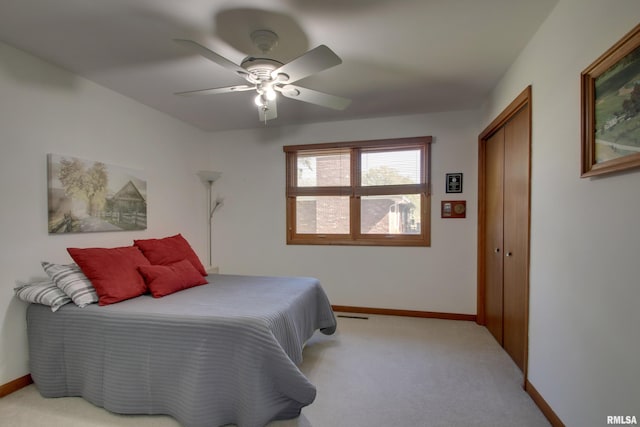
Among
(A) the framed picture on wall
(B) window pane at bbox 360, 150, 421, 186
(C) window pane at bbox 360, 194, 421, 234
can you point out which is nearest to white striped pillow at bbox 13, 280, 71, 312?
(C) window pane at bbox 360, 194, 421, 234

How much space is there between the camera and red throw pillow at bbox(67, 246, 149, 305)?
214cm

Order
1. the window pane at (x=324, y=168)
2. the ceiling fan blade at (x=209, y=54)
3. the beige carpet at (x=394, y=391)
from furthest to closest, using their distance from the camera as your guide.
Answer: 1. the window pane at (x=324, y=168)
2. the beige carpet at (x=394, y=391)
3. the ceiling fan blade at (x=209, y=54)

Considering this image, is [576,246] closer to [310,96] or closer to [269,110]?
[310,96]

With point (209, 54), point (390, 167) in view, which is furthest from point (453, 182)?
point (209, 54)

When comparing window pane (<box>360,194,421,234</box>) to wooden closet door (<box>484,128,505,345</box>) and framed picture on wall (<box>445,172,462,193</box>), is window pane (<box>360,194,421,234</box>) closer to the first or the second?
framed picture on wall (<box>445,172,462,193</box>)

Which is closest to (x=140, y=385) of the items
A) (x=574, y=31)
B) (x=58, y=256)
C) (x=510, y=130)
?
(x=58, y=256)

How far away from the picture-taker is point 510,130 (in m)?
2.57

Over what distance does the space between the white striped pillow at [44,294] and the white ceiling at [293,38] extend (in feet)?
5.61

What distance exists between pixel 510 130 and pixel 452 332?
207 cm

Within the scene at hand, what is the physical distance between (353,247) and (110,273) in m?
2.56

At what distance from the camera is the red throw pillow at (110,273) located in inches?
84.4

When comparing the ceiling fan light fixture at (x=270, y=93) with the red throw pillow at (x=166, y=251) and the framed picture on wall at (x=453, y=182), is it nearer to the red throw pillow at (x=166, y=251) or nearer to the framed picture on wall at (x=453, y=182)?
the red throw pillow at (x=166, y=251)

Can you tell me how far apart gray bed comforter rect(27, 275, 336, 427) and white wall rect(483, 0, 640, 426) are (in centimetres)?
138

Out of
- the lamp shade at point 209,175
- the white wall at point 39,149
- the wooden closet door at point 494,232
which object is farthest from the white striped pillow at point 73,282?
the wooden closet door at point 494,232
